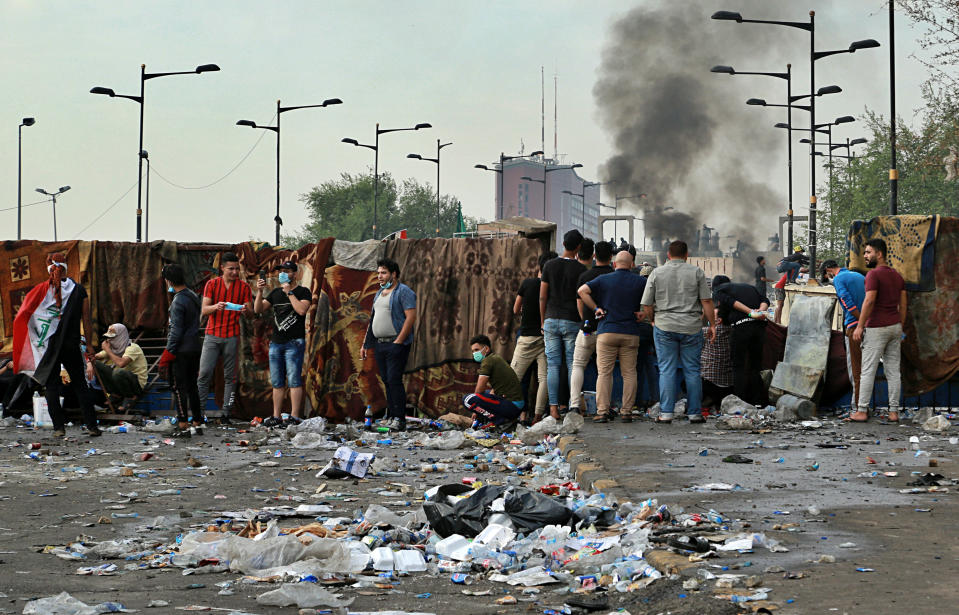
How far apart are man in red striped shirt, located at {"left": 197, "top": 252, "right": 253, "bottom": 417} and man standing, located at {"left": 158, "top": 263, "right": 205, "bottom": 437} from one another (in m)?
0.61

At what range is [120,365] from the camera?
14.4m

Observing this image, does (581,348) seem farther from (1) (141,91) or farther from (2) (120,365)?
(1) (141,91)

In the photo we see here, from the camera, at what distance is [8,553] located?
6109 mm

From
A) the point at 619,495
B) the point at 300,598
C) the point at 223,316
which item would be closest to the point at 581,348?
the point at 223,316

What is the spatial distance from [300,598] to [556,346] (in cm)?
811

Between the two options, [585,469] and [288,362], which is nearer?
[585,469]

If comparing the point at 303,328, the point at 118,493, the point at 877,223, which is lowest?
the point at 118,493

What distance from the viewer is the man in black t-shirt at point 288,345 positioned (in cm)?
1359

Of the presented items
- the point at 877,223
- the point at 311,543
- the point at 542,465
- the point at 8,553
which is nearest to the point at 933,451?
the point at 542,465

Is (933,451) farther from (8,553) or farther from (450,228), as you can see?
(450,228)

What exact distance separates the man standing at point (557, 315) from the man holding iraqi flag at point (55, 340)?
5139 mm

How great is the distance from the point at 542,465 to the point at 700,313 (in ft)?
11.7

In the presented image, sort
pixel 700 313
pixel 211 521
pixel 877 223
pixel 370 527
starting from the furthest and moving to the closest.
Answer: pixel 877 223 → pixel 700 313 → pixel 211 521 → pixel 370 527

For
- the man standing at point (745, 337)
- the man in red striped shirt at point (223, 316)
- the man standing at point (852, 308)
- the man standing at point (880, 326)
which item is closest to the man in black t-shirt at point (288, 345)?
the man in red striped shirt at point (223, 316)
